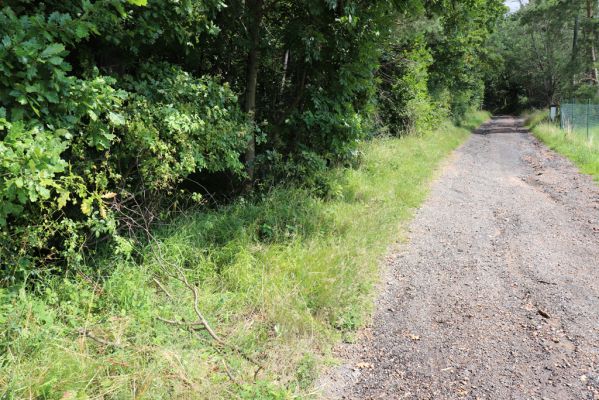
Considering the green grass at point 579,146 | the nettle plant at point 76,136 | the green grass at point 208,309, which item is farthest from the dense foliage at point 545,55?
the nettle plant at point 76,136

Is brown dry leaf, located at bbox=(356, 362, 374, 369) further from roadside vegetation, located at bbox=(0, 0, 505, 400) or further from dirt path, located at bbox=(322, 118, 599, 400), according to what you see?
roadside vegetation, located at bbox=(0, 0, 505, 400)

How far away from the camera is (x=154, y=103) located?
4.75 m

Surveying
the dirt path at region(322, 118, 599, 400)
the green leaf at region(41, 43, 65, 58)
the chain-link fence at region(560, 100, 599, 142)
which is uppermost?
the green leaf at region(41, 43, 65, 58)

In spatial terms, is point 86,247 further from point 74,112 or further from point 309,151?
point 309,151

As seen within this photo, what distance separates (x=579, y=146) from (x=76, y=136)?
16.2 m

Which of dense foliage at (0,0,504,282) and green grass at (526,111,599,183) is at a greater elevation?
dense foliage at (0,0,504,282)

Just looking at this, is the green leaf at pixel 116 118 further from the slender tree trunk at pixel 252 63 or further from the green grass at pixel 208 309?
the slender tree trunk at pixel 252 63

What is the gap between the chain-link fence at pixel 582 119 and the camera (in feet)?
60.7

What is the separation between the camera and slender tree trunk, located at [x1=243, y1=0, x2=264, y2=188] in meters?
6.67

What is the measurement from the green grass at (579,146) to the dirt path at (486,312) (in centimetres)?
439

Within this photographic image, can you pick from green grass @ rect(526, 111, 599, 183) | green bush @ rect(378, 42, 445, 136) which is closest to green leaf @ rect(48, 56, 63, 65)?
green grass @ rect(526, 111, 599, 183)

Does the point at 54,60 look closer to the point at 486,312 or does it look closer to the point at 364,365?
the point at 364,365

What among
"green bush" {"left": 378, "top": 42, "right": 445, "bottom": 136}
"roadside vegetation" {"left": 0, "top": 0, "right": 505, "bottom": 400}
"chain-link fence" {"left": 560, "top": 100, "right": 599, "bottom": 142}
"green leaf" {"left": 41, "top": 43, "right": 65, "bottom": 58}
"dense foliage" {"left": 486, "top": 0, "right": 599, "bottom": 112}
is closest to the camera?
"roadside vegetation" {"left": 0, "top": 0, "right": 505, "bottom": 400}

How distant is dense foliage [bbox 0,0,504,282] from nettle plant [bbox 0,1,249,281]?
0.01 metres
